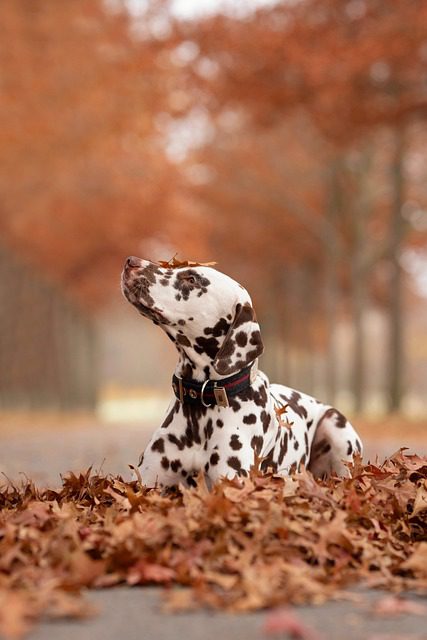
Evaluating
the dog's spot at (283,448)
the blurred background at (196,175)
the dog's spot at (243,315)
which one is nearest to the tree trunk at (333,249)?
the blurred background at (196,175)

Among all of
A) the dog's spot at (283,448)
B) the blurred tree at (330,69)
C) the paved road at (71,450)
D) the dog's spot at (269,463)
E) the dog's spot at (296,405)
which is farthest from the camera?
the blurred tree at (330,69)

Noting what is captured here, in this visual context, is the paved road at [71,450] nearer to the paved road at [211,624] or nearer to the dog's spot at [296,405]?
the dog's spot at [296,405]

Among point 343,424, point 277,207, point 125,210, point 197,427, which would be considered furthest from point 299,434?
point 277,207

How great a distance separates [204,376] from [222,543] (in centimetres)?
131

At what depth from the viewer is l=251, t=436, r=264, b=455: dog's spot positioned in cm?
545

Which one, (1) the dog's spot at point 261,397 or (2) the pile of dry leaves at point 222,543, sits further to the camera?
(1) the dog's spot at point 261,397

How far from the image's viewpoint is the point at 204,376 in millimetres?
5496

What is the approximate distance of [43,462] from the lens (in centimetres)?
1133

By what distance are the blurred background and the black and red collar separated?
218 inches

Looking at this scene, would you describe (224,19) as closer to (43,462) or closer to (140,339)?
(43,462)

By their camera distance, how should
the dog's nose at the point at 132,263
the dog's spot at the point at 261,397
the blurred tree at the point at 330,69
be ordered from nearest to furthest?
the dog's nose at the point at 132,263
the dog's spot at the point at 261,397
the blurred tree at the point at 330,69

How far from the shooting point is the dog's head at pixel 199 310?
5.39m

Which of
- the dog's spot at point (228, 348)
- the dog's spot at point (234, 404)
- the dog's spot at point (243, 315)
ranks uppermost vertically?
the dog's spot at point (243, 315)

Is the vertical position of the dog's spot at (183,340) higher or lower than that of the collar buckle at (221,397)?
higher
